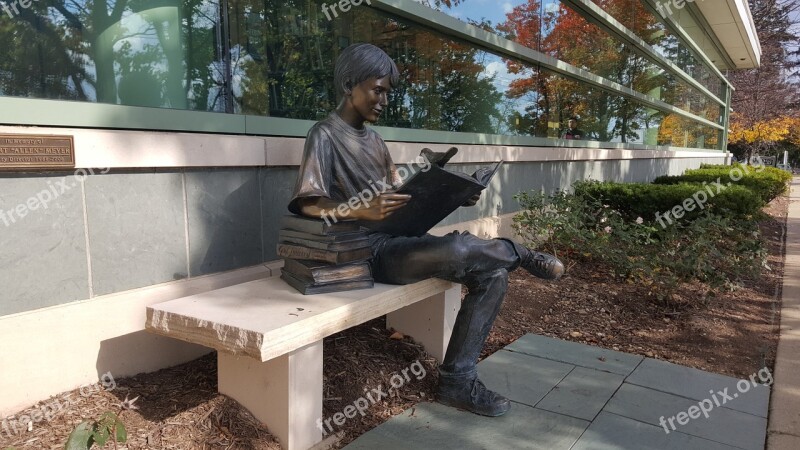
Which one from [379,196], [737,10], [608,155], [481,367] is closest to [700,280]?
[481,367]

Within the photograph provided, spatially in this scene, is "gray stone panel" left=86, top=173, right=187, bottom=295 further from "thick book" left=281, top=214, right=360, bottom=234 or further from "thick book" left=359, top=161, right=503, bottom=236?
"thick book" left=359, top=161, right=503, bottom=236

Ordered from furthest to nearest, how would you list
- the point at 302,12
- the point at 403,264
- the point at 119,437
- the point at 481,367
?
the point at 302,12 → the point at 481,367 → the point at 403,264 → the point at 119,437

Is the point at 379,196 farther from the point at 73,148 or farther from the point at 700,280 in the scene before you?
the point at 700,280

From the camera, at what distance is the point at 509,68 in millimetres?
7078

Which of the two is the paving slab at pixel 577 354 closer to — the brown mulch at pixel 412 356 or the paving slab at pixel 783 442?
the brown mulch at pixel 412 356

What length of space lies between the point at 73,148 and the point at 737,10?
712 inches

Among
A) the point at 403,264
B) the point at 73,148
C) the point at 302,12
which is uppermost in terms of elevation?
the point at 302,12

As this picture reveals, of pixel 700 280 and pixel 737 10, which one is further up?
pixel 737 10

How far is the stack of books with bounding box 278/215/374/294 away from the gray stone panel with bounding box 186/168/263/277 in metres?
0.66

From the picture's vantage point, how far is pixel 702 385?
345 centimetres

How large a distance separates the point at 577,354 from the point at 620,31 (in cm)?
786

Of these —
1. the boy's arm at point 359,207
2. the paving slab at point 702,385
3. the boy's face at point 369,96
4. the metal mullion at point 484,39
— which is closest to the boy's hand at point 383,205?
the boy's arm at point 359,207

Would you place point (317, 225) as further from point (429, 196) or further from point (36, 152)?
point (36, 152)

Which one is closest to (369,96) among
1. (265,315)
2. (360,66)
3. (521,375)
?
(360,66)
